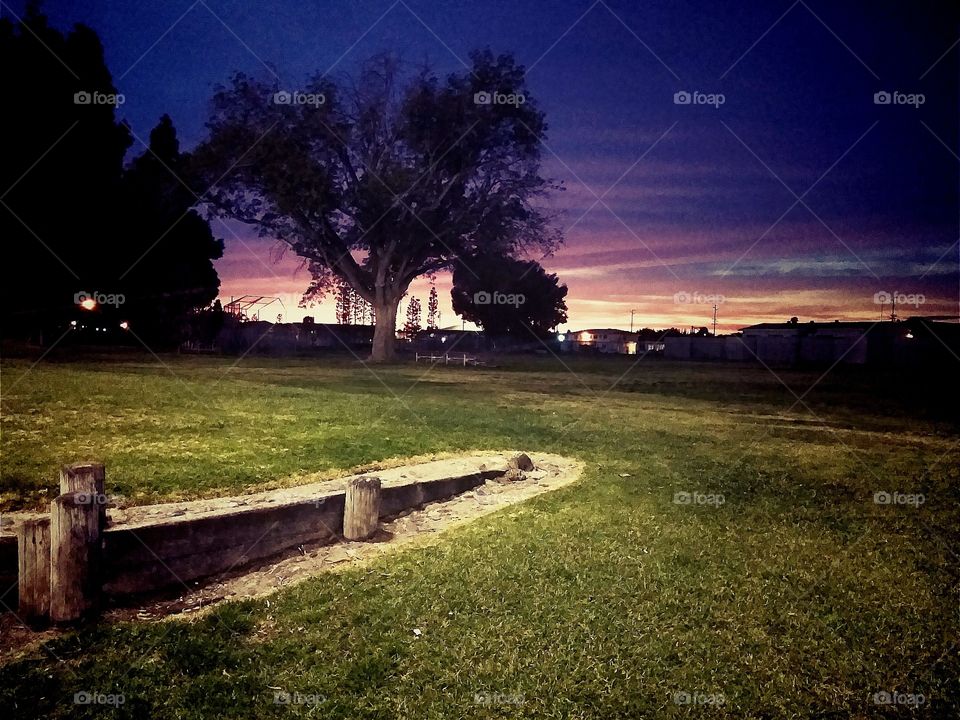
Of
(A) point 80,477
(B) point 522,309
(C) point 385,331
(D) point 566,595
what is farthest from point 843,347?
(A) point 80,477

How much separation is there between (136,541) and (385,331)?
1205 inches

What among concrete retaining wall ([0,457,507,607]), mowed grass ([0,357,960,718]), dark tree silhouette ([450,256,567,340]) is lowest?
mowed grass ([0,357,960,718])

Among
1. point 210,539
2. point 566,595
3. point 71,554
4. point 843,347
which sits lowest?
point 566,595

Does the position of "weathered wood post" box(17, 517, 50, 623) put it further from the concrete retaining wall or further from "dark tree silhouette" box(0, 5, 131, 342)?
"dark tree silhouette" box(0, 5, 131, 342)

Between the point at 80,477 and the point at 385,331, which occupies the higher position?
the point at 385,331

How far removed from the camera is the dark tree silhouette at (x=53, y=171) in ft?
78.4

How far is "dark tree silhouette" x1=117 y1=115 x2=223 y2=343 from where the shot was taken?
31.2 meters

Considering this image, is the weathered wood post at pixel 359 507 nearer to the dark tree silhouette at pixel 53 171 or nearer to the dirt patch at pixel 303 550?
the dirt patch at pixel 303 550

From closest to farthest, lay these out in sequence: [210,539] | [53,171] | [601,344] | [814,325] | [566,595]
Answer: [566,595]
[210,539]
[53,171]
[814,325]
[601,344]

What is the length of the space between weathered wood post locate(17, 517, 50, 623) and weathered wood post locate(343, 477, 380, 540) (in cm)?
259

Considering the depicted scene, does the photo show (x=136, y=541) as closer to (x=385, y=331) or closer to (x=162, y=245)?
(x=385, y=331)

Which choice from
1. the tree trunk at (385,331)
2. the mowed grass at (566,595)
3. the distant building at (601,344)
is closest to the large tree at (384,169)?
the tree trunk at (385,331)

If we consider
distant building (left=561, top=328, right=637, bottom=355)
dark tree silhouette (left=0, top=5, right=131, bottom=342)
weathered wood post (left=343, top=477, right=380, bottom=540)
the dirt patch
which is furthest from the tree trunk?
distant building (left=561, top=328, right=637, bottom=355)

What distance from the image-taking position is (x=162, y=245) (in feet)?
113
